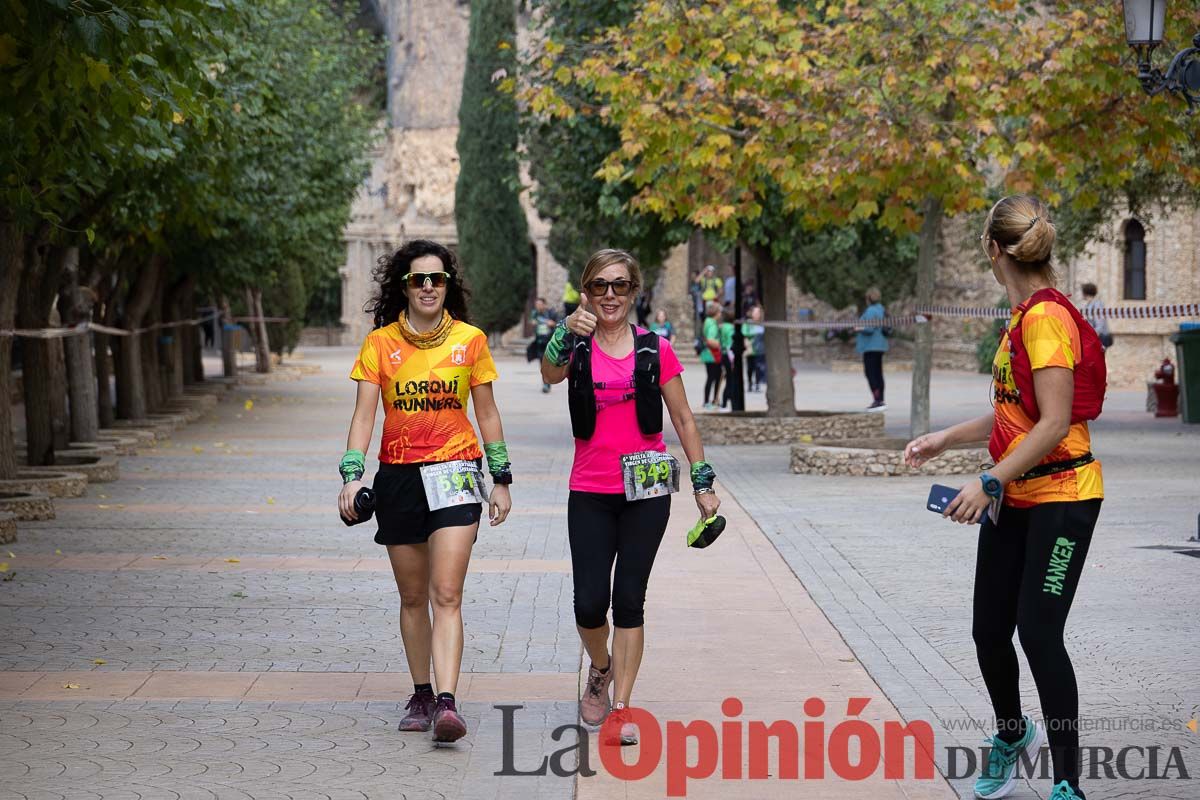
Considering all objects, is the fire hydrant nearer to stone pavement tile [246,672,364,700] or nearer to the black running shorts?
stone pavement tile [246,672,364,700]

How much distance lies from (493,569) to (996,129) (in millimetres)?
7847

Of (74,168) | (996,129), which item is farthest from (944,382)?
(74,168)

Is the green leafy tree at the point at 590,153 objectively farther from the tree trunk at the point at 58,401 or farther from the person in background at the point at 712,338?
the tree trunk at the point at 58,401

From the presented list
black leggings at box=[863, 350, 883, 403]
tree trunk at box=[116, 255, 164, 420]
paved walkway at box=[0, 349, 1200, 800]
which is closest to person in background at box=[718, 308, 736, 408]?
black leggings at box=[863, 350, 883, 403]

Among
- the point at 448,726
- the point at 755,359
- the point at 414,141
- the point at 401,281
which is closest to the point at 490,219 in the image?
the point at 414,141

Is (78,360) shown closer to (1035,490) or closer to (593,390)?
(593,390)

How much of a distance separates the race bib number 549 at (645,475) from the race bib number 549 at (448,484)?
21.0 inches

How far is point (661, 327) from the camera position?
1291 inches

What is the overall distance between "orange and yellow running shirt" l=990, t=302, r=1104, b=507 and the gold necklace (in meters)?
2.10

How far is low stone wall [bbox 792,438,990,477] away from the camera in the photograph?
16453 millimetres

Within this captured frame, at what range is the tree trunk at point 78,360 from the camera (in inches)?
737

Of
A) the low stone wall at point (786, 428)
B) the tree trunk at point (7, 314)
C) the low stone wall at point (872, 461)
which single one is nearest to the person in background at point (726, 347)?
the low stone wall at point (786, 428)

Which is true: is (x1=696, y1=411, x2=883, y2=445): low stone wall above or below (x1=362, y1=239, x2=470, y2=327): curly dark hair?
below

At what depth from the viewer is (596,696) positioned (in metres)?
6.51
